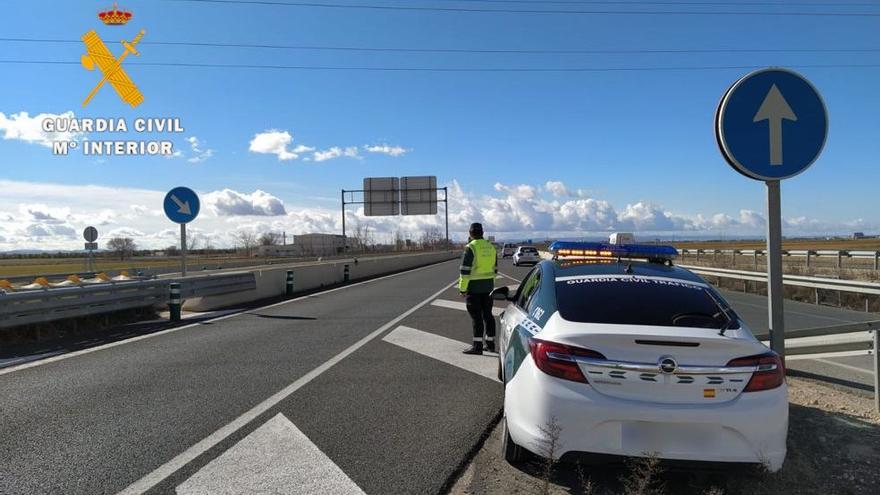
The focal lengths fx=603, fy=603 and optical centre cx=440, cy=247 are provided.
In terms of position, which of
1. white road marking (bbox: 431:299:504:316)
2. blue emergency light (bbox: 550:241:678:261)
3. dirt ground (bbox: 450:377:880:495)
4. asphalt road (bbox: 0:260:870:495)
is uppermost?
blue emergency light (bbox: 550:241:678:261)

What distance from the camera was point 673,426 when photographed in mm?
3473

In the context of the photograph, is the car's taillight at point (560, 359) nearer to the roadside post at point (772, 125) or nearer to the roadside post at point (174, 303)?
the roadside post at point (772, 125)

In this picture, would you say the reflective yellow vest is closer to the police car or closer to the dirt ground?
the dirt ground

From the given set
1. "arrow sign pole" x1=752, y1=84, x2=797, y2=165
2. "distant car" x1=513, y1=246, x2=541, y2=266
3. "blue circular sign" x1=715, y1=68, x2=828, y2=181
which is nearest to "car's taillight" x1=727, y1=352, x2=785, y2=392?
"blue circular sign" x1=715, y1=68, x2=828, y2=181

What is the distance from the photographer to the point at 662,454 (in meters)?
3.47

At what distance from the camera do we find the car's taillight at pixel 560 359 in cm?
360

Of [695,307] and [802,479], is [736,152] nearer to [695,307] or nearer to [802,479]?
[695,307]

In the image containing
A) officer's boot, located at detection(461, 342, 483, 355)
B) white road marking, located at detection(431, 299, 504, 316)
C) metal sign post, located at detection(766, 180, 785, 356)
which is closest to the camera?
metal sign post, located at detection(766, 180, 785, 356)

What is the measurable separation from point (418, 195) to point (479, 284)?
38640mm

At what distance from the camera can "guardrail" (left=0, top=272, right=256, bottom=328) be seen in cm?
973

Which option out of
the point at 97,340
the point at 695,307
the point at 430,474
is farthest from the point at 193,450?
the point at 97,340

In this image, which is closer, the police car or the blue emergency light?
the police car

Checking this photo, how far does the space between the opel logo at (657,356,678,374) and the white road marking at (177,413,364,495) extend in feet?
6.54

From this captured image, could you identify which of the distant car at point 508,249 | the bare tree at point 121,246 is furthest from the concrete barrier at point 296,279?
the bare tree at point 121,246
